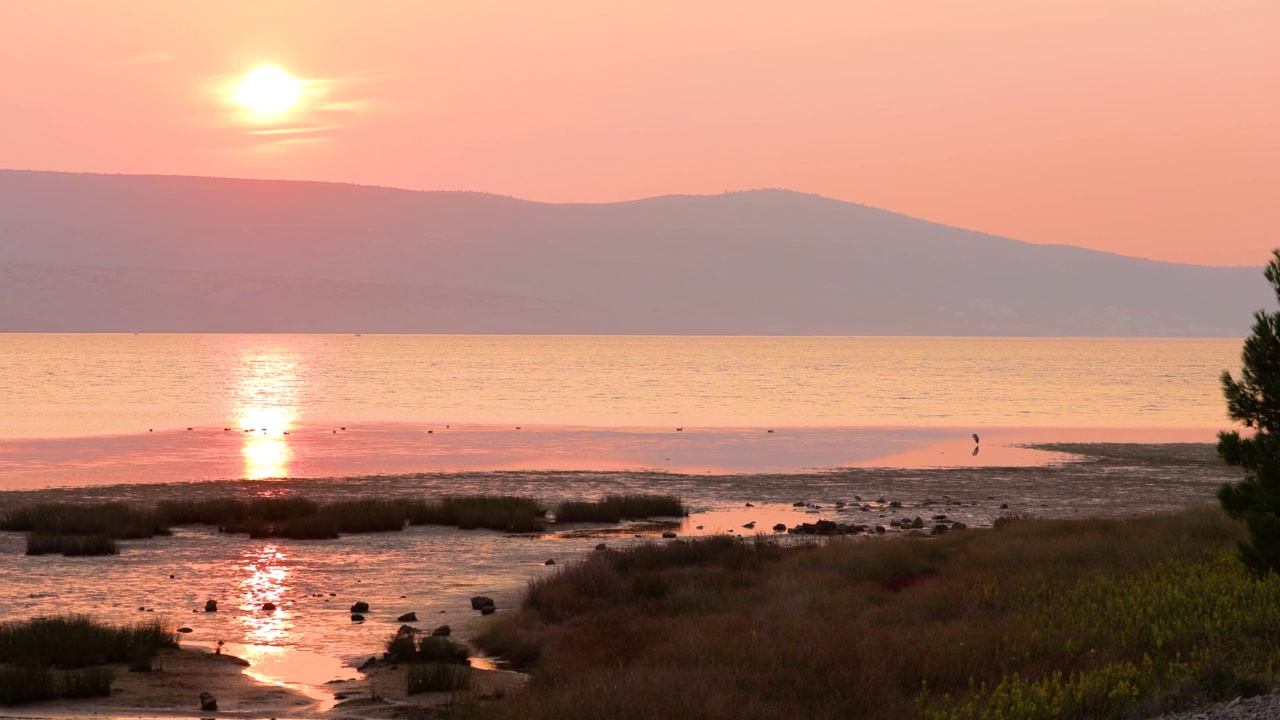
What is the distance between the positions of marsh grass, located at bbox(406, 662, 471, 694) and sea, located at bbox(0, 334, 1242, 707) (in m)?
1.20

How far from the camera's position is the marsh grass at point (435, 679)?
16.1 meters

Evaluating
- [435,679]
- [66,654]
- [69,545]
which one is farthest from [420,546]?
[435,679]

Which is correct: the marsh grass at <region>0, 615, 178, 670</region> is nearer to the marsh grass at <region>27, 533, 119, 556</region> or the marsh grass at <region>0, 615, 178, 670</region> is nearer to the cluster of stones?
the marsh grass at <region>27, 533, 119, 556</region>

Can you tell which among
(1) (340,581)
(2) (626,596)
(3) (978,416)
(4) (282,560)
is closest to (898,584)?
(2) (626,596)

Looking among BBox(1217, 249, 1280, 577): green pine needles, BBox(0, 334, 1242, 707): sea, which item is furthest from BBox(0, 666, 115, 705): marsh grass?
BBox(1217, 249, 1280, 577): green pine needles

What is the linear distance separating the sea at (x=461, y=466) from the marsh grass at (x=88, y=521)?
78 centimetres

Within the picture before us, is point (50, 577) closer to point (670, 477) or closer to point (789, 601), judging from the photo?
point (789, 601)

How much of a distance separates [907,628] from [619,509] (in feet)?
59.1

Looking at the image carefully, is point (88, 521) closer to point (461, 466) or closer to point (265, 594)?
point (265, 594)

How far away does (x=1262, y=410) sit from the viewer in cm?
1731

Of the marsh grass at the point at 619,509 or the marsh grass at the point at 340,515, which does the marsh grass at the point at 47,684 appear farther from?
the marsh grass at the point at 619,509

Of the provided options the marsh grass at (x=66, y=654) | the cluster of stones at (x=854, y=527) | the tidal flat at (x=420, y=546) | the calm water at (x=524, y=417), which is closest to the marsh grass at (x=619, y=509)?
the tidal flat at (x=420, y=546)

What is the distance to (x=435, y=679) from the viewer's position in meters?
16.1

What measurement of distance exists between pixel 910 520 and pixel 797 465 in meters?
20.4
